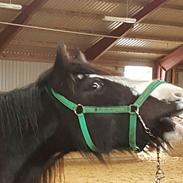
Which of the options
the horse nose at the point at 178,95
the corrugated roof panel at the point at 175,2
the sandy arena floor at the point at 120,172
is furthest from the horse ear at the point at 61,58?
the corrugated roof panel at the point at 175,2

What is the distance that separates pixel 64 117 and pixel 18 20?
815cm

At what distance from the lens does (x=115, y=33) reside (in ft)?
36.0

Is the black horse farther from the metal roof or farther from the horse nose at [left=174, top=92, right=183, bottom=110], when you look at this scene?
the metal roof

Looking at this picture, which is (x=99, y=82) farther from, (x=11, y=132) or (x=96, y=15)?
(x=96, y=15)

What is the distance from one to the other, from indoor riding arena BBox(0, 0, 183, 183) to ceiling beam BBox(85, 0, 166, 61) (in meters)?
0.03

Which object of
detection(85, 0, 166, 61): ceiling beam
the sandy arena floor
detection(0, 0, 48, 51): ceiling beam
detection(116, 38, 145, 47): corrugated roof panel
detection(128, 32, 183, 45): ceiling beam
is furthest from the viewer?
detection(116, 38, 145, 47): corrugated roof panel

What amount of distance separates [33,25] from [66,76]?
28.3 feet

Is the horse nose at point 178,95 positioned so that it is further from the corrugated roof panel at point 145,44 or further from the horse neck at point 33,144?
the corrugated roof panel at point 145,44

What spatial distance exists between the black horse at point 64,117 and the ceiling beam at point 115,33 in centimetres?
819

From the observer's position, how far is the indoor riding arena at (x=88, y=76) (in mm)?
1556

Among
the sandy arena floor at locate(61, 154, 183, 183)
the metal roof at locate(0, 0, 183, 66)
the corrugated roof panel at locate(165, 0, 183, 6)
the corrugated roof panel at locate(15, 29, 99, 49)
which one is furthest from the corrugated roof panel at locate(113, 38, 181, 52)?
the sandy arena floor at locate(61, 154, 183, 183)

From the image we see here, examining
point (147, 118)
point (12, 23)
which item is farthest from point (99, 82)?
point (12, 23)

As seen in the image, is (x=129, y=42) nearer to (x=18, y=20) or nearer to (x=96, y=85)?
(x=18, y=20)

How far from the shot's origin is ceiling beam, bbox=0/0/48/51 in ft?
29.2
